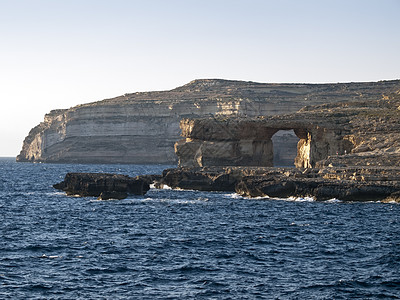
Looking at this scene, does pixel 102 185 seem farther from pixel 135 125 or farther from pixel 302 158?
pixel 135 125

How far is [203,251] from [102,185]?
27.9 m

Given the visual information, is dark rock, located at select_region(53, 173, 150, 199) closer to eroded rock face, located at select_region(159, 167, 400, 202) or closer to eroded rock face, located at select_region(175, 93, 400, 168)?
eroded rock face, located at select_region(159, 167, 400, 202)

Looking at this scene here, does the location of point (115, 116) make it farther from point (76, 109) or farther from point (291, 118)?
point (291, 118)

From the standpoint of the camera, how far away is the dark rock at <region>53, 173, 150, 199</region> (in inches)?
2272

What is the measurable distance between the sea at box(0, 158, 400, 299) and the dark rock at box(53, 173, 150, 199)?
532cm

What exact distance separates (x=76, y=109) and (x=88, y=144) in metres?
11.7

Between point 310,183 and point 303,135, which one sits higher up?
point 303,135

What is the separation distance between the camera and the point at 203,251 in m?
31.3

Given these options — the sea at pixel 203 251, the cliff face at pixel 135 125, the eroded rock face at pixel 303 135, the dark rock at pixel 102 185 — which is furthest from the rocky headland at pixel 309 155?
the cliff face at pixel 135 125

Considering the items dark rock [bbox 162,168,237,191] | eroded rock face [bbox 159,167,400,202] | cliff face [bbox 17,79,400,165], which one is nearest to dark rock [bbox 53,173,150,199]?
dark rock [bbox 162,168,237,191]

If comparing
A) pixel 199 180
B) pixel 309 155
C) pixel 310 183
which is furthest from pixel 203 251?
pixel 309 155

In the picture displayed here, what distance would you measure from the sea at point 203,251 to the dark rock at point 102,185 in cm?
532

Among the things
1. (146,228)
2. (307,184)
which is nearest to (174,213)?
(146,228)

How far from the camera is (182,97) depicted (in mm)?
191750
